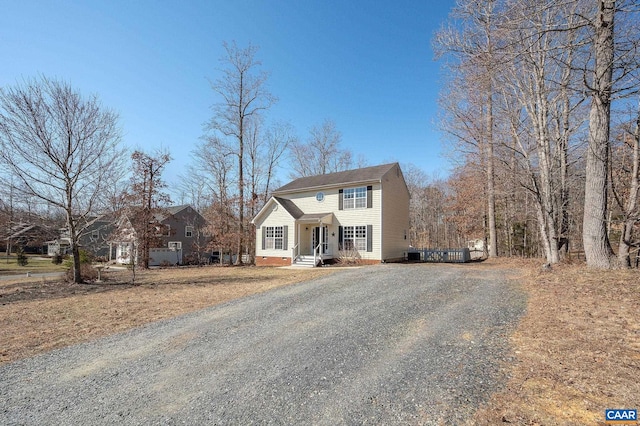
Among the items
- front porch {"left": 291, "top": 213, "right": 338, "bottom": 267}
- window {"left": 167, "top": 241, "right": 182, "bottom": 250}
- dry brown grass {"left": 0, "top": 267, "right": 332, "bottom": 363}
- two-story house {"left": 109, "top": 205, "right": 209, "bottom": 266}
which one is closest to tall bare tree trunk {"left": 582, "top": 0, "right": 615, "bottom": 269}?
dry brown grass {"left": 0, "top": 267, "right": 332, "bottom": 363}

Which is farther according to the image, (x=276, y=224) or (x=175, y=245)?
(x=175, y=245)

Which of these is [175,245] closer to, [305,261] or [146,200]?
[146,200]

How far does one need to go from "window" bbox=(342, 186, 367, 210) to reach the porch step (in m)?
3.72

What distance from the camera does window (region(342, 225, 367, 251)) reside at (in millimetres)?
17172

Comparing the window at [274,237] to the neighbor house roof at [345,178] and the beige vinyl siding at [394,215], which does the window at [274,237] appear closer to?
the neighbor house roof at [345,178]

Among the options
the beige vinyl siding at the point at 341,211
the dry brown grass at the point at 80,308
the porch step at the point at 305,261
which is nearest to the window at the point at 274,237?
the porch step at the point at 305,261

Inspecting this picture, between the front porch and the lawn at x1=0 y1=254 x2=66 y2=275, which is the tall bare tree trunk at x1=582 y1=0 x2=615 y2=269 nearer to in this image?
the front porch

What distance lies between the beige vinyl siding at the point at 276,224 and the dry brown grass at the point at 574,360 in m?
14.0

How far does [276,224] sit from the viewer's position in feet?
63.9

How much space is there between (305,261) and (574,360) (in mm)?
14750

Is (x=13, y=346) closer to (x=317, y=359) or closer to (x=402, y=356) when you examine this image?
(x=317, y=359)

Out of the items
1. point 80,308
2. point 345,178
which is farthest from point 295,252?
point 80,308

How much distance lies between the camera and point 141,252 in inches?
830

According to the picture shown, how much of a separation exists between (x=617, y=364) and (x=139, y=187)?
22.7 m
